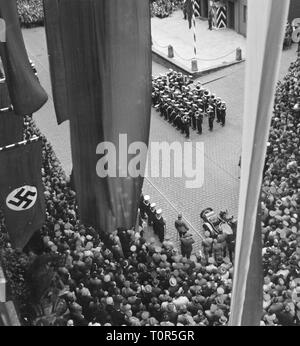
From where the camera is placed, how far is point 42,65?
24.3 m

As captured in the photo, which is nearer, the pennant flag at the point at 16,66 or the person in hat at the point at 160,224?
the pennant flag at the point at 16,66

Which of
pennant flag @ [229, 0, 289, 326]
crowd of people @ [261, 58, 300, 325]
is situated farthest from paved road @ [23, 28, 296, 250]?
pennant flag @ [229, 0, 289, 326]

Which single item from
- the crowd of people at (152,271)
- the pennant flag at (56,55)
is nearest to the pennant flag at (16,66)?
the pennant flag at (56,55)

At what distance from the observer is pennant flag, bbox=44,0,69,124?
31.5 feet

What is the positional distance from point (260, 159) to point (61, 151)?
1242cm

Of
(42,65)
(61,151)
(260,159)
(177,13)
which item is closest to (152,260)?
Result: (260,159)

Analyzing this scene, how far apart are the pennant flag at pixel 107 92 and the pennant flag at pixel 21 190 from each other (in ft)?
3.66

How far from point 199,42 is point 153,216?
46.0ft

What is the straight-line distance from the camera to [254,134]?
19.3 ft

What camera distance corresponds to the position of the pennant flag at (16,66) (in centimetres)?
859

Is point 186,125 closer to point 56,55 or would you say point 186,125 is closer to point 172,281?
point 172,281

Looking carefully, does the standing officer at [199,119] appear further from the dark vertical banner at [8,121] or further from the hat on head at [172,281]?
the dark vertical banner at [8,121]

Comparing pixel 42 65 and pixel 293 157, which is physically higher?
pixel 293 157
